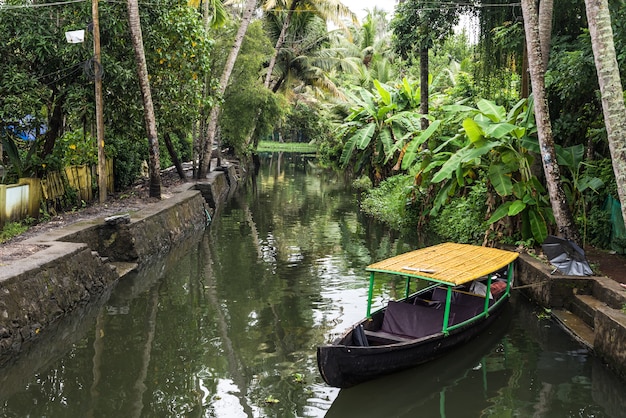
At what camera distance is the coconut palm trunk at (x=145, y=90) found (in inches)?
602

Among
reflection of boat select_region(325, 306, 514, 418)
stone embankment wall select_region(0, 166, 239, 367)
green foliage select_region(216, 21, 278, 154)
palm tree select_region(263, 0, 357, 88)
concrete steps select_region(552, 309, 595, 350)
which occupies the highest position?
palm tree select_region(263, 0, 357, 88)

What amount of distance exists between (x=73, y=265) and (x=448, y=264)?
6.07 m

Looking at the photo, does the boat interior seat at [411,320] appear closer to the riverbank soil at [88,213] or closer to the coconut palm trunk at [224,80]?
the riverbank soil at [88,213]

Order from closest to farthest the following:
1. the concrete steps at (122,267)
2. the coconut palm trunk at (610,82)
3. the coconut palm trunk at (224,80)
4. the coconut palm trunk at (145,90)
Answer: the coconut palm trunk at (610,82)
the concrete steps at (122,267)
the coconut palm trunk at (145,90)
the coconut palm trunk at (224,80)

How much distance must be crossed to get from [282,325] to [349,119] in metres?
16.1

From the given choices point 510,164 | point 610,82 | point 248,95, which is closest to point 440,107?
point 510,164

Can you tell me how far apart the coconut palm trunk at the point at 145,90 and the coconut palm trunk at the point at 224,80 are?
183 inches

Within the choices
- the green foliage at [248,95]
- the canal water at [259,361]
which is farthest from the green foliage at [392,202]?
the green foliage at [248,95]

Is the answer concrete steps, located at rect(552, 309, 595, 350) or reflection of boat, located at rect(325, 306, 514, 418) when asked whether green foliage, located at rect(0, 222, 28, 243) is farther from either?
concrete steps, located at rect(552, 309, 595, 350)

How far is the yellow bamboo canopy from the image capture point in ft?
27.0

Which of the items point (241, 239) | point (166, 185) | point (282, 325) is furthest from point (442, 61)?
point (282, 325)

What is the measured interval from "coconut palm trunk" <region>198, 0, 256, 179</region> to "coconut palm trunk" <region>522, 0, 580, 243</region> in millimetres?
12034

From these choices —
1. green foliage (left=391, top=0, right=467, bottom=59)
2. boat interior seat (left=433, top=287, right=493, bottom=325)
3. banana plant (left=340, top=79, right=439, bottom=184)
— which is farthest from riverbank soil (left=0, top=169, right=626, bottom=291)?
green foliage (left=391, top=0, right=467, bottom=59)

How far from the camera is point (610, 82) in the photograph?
8539mm
